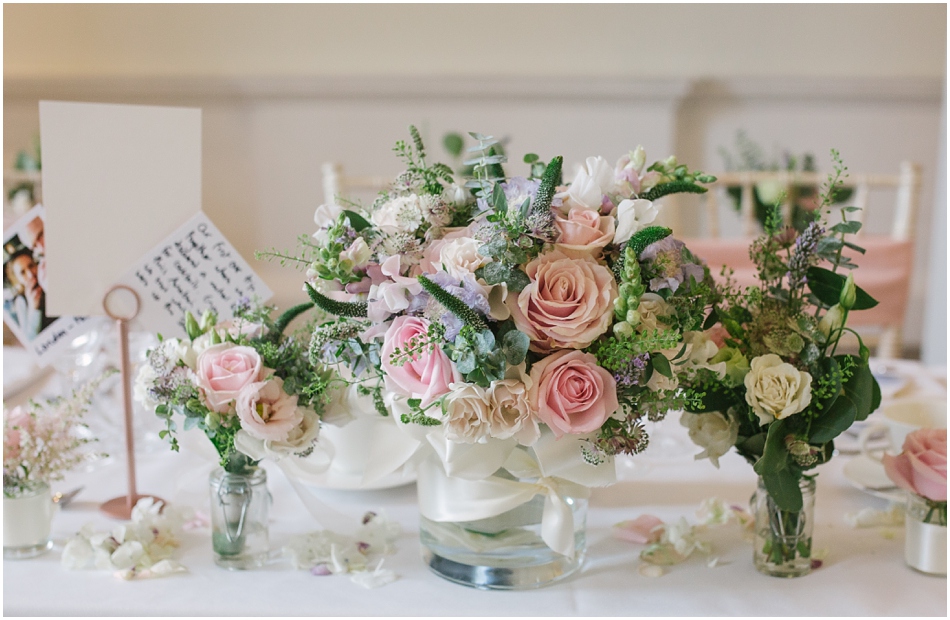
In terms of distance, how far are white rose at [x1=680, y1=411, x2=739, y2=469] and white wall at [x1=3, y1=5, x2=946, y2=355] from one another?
246 cm

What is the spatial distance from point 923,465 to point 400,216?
0.54 meters

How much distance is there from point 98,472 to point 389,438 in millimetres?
463

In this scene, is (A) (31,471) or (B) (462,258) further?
(A) (31,471)

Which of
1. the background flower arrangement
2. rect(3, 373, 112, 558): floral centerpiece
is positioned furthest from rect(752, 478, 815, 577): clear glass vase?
rect(3, 373, 112, 558): floral centerpiece

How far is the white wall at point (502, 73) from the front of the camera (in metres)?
3.10

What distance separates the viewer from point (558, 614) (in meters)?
0.72

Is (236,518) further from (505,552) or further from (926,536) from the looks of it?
(926,536)

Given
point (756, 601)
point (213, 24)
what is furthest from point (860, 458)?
point (213, 24)

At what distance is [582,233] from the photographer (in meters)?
0.67

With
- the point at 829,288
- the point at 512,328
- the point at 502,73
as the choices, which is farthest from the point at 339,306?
the point at 502,73

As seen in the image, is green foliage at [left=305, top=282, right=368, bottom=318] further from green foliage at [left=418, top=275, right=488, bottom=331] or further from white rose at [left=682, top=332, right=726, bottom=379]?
white rose at [left=682, top=332, right=726, bottom=379]

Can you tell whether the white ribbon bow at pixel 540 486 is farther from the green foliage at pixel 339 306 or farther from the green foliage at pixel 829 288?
the green foliage at pixel 829 288

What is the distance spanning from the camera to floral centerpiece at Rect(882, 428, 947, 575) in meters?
0.77

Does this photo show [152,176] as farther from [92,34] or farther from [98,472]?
[92,34]
